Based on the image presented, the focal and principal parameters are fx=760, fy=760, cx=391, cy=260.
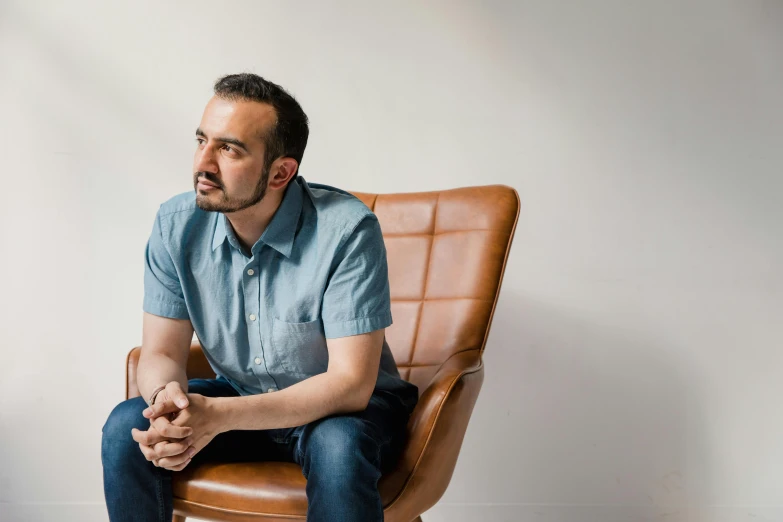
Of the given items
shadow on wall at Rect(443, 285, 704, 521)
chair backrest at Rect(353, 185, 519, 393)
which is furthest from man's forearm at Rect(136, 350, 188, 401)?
shadow on wall at Rect(443, 285, 704, 521)

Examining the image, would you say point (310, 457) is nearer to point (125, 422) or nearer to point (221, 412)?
point (221, 412)

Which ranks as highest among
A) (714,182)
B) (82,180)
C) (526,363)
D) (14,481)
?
(714,182)

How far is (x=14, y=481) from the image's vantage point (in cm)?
252

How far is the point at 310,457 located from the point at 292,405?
0.10m

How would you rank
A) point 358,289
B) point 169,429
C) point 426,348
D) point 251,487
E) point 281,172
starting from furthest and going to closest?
point 426,348, point 281,172, point 358,289, point 251,487, point 169,429

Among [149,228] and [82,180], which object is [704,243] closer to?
[149,228]

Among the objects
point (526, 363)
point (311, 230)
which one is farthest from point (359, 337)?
point (526, 363)

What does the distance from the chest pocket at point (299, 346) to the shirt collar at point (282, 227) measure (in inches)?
6.0

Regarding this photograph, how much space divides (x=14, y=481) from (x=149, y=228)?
0.96m

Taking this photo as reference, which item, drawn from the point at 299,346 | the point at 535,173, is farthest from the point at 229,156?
the point at 535,173

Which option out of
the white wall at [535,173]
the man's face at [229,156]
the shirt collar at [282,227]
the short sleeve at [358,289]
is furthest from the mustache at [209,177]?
the white wall at [535,173]

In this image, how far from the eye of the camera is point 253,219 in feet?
5.20

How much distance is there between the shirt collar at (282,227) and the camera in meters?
1.56

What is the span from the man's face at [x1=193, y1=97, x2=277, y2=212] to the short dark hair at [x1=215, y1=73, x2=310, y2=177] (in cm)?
2
